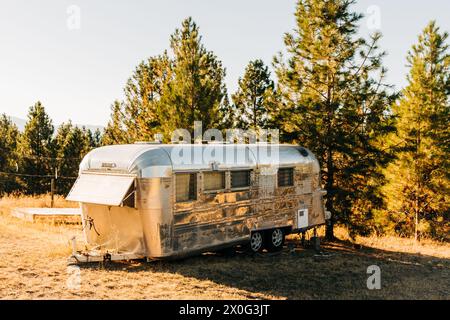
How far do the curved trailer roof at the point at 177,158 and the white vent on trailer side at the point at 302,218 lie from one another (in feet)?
5.29

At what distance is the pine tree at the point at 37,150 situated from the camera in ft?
97.3

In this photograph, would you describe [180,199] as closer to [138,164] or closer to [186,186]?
[186,186]

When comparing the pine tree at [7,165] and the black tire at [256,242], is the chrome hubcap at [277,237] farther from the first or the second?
the pine tree at [7,165]

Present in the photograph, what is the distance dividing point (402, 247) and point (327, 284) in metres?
6.95

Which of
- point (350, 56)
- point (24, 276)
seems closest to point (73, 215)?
point (24, 276)

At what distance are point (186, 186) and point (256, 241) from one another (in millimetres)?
3154

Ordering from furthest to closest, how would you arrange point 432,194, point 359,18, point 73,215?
point 432,194 → point 73,215 → point 359,18

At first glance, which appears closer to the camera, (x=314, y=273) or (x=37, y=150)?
(x=314, y=273)

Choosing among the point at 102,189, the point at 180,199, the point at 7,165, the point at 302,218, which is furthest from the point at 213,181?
the point at 7,165

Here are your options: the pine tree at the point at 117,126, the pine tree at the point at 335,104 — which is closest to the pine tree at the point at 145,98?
the pine tree at the point at 117,126

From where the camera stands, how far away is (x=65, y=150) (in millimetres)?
31672

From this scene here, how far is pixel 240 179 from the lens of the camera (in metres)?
12.0

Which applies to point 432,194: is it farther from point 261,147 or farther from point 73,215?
point 73,215
